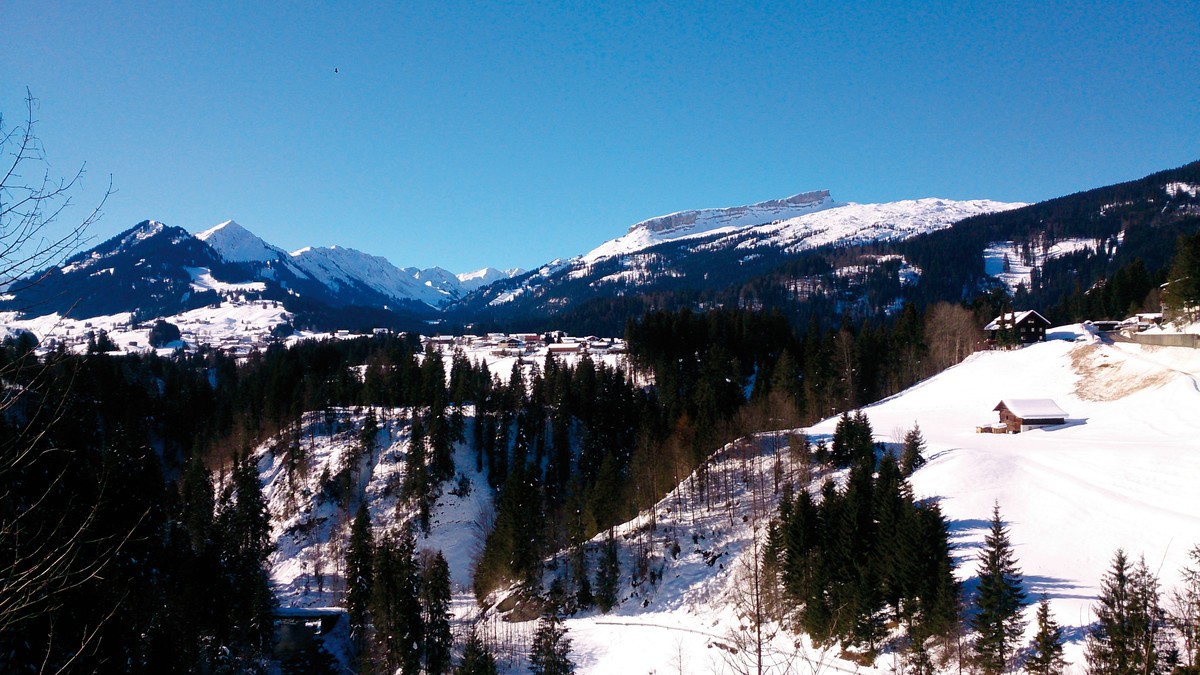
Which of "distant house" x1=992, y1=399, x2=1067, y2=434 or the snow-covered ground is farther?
the snow-covered ground

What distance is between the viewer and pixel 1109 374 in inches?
1933

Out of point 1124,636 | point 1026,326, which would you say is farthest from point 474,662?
point 1026,326

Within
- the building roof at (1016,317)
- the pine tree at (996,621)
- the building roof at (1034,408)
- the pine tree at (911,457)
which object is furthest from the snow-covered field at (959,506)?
the building roof at (1016,317)

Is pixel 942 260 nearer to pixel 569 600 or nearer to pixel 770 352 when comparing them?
pixel 770 352

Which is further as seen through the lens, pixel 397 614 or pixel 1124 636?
pixel 397 614

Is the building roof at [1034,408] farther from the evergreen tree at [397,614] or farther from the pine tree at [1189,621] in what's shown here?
the evergreen tree at [397,614]

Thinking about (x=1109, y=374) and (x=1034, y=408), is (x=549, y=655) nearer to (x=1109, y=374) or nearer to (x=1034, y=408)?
(x=1034, y=408)

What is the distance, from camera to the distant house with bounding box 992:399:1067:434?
44.0 meters

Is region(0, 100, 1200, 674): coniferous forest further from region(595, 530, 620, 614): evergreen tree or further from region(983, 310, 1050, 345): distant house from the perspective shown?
region(983, 310, 1050, 345): distant house

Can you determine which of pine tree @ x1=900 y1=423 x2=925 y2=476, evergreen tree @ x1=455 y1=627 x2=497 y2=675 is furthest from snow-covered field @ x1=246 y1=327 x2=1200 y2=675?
evergreen tree @ x1=455 y1=627 x2=497 y2=675

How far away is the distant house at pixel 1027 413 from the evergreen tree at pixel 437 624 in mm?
40094

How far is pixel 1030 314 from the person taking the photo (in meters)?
68.1

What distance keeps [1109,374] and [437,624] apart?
52976 mm

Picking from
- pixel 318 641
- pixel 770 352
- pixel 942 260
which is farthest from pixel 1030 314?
pixel 942 260
